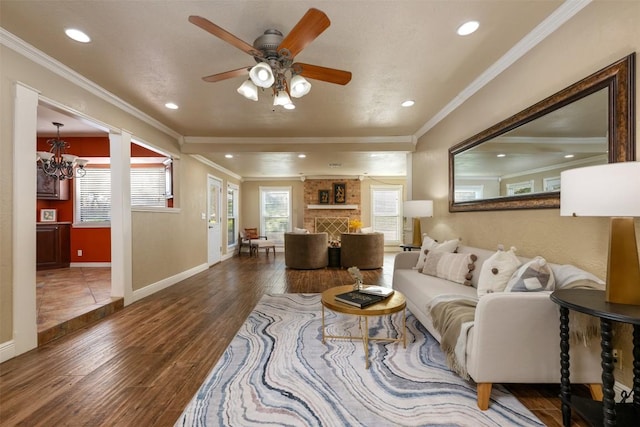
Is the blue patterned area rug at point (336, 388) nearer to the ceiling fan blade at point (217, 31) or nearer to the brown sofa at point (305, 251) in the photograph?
the ceiling fan blade at point (217, 31)

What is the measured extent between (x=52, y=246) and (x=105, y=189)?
1.35 metres

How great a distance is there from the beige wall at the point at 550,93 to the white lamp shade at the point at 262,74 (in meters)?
2.10

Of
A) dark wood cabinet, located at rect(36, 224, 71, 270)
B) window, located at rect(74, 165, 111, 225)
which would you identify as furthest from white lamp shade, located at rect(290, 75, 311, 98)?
dark wood cabinet, located at rect(36, 224, 71, 270)

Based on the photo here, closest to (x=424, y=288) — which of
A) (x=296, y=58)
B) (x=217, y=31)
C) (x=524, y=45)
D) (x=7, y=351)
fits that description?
(x=524, y=45)

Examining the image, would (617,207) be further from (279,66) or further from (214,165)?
(214,165)

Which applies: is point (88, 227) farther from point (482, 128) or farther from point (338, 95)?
point (482, 128)

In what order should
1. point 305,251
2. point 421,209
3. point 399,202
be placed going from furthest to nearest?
point 399,202 → point 305,251 → point 421,209

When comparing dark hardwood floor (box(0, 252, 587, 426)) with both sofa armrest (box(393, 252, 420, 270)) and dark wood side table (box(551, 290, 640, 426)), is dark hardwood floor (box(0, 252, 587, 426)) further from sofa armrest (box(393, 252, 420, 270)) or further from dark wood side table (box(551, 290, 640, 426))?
sofa armrest (box(393, 252, 420, 270))

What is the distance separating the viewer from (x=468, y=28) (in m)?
2.06

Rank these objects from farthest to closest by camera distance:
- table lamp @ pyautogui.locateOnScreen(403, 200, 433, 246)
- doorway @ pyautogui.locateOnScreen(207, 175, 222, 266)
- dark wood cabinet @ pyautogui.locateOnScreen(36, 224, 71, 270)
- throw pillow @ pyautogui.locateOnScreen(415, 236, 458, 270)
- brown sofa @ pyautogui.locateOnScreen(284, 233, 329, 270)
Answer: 1. doorway @ pyautogui.locateOnScreen(207, 175, 222, 266)
2. brown sofa @ pyautogui.locateOnScreen(284, 233, 329, 270)
3. dark wood cabinet @ pyautogui.locateOnScreen(36, 224, 71, 270)
4. table lamp @ pyautogui.locateOnScreen(403, 200, 433, 246)
5. throw pillow @ pyautogui.locateOnScreen(415, 236, 458, 270)

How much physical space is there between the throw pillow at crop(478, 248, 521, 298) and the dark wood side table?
21.2 inches

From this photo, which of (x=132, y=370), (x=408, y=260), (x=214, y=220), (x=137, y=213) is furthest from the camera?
(x=214, y=220)

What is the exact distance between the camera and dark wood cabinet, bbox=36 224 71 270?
4.99 metres

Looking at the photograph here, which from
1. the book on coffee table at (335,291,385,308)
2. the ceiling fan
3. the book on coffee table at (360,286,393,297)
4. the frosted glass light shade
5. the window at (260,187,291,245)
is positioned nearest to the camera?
the ceiling fan
